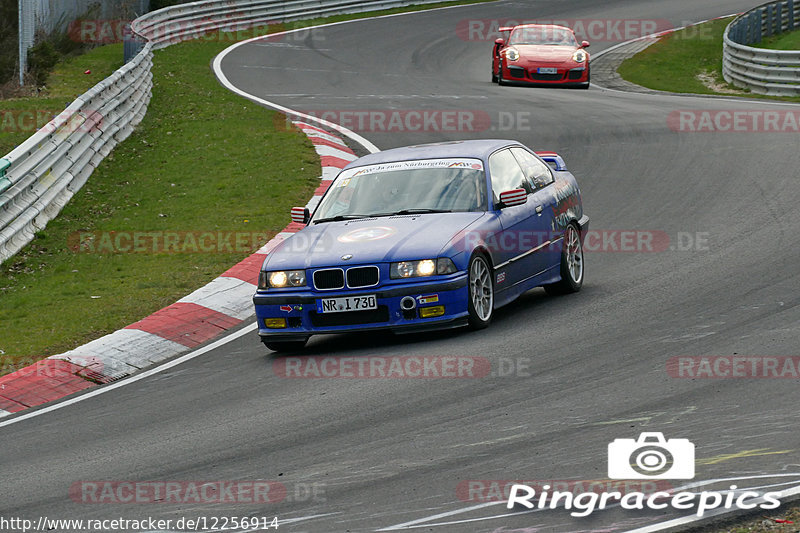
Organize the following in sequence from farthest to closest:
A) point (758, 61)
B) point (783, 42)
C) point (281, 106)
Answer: point (783, 42) < point (758, 61) < point (281, 106)

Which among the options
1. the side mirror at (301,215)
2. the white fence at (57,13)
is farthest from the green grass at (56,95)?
the side mirror at (301,215)

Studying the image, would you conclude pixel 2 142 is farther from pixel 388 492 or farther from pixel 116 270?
pixel 388 492

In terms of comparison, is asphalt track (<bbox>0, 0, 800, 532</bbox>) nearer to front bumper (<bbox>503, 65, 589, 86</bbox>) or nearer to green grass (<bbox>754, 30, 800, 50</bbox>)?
front bumper (<bbox>503, 65, 589, 86</bbox>)

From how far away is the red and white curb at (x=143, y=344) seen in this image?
887 centimetres

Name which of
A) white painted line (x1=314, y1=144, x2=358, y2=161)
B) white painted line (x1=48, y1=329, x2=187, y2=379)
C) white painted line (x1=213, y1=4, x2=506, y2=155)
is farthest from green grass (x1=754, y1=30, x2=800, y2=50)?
white painted line (x1=48, y1=329, x2=187, y2=379)

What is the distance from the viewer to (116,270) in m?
12.7

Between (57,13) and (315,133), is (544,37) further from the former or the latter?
(57,13)

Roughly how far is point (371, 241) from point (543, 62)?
55.4 feet

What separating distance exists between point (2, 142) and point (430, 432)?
1243 cm

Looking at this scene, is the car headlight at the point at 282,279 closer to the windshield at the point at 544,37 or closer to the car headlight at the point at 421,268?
the car headlight at the point at 421,268

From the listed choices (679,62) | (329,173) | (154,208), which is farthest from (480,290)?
(679,62)

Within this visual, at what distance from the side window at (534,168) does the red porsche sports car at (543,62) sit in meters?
14.5

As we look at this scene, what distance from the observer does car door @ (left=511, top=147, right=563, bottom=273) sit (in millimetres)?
10562

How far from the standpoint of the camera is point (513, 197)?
998 centimetres
